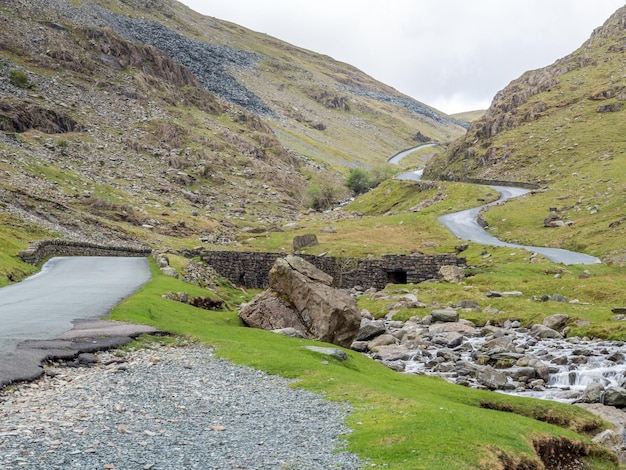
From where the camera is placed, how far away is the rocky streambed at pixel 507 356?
27.2 m

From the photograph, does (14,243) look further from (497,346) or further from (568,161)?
(568,161)

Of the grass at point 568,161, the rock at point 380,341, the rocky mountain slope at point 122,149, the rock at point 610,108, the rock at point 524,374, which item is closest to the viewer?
the rock at point 524,374

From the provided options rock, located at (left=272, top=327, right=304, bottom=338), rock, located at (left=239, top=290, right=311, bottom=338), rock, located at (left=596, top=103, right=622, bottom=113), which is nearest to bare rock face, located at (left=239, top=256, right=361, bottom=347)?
rock, located at (left=239, top=290, right=311, bottom=338)

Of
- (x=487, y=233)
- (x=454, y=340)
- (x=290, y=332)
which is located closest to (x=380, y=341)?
(x=454, y=340)

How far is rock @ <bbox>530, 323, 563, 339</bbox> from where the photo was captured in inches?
1458

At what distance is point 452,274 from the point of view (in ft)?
203

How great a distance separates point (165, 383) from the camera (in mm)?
18062

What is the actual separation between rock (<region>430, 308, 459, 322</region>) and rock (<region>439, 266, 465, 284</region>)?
1686cm

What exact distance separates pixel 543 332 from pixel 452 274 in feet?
80.9

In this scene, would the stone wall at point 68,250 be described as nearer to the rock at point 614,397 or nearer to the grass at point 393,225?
the grass at point 393,225

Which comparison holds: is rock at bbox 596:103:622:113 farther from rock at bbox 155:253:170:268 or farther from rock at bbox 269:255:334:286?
rock at bbox 269:255:334:286

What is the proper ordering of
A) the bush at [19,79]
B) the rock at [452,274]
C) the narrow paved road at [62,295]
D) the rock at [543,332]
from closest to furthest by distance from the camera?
the narrow paved road at [62,295], the rock at [543,332], the rock at [452,274], the bush at [19,79]

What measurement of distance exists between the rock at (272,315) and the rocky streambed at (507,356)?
498 centimetres

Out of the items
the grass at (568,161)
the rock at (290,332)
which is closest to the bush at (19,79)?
the grass at (568,161)
